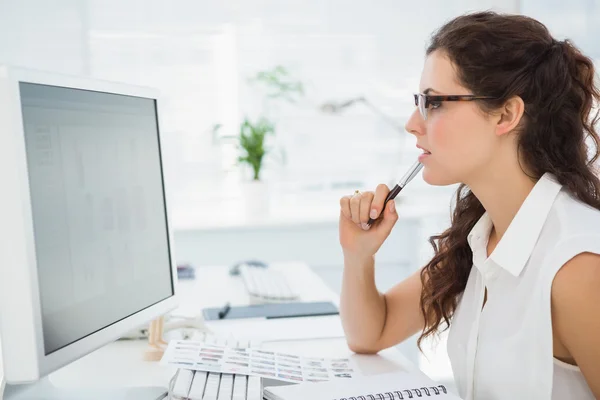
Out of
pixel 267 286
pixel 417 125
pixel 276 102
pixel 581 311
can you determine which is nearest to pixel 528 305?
pixel 581 311

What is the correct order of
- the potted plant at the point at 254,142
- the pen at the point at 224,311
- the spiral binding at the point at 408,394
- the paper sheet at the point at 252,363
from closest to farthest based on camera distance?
the spiral binding at the point at 408,394 → the paper sheet at the point at 252,363 → the pen at the point at 224,311 → the potted plant at the point at 254,142

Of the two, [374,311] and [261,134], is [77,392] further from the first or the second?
[261,134]

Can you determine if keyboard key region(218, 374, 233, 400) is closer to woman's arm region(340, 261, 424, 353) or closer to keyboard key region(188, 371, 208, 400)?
keyboard key region(188, 371, 208, 400)

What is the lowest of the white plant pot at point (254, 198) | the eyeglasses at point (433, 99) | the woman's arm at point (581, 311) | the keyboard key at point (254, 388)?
the keyboard key at point (254, 388)

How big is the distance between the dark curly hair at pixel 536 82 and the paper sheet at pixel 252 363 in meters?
0.44

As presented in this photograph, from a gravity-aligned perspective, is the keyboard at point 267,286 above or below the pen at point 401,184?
below

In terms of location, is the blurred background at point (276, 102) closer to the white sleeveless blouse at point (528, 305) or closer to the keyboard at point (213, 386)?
the white sleeveless blouse at point (528, 305)

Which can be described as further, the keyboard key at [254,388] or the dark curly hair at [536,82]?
the dark curly hair at [536,82]

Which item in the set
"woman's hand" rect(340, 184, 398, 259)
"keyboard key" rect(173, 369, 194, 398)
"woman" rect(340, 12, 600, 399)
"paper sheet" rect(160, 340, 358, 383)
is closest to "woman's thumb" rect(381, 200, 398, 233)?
"woman's hand" rect(340, 184, 398, 259)

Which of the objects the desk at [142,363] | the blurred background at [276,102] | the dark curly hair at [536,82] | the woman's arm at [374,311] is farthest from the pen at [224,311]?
the blurred background at [276,102]

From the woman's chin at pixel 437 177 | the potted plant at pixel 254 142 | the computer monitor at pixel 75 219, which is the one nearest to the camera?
the computer monitor at pixel 75 219

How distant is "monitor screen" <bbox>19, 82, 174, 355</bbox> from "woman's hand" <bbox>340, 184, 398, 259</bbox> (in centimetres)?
34

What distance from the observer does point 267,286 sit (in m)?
1.84

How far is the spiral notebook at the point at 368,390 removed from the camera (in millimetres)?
871
